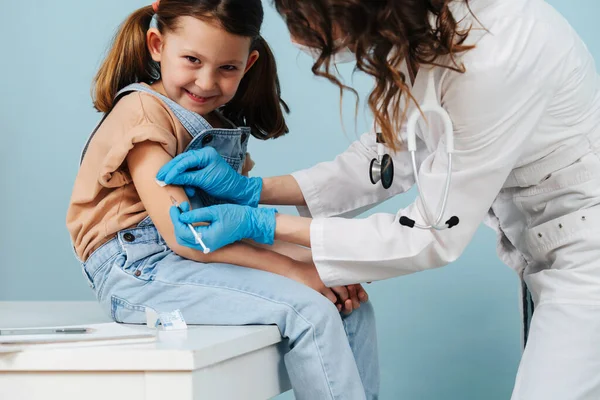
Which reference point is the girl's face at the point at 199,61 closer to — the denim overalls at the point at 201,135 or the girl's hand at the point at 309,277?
the denim overalls at the point at 201,135

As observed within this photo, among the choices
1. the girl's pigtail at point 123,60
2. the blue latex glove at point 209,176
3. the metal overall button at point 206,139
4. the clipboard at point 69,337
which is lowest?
the clipboard at point 69,337

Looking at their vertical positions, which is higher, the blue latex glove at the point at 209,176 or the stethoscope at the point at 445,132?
the blue latex glove at the point at 209,176

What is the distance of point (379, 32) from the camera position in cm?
116

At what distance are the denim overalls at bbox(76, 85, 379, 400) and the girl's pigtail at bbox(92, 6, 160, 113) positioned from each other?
4.0 inches

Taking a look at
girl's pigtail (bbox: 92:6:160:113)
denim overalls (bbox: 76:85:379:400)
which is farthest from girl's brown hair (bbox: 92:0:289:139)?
denim overalls (bbox: 76:85:379:400)

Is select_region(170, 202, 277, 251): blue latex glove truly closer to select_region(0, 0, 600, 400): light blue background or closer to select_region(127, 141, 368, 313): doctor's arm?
select_region(127, 141, 368, 313): doctor's arm

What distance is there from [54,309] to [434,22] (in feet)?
3.22

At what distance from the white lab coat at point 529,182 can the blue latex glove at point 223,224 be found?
0.09 meters

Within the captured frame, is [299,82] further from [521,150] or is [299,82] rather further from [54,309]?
[521,150]

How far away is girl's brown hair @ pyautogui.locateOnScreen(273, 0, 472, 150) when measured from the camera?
115cm

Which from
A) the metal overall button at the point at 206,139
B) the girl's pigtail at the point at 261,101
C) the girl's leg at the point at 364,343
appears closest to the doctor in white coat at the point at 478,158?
the metal overall button at the point at 206,139

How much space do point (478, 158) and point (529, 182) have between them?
19cm

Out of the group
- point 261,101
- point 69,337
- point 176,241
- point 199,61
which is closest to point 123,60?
point 199,61

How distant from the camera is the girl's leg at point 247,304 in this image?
4.32 feet
